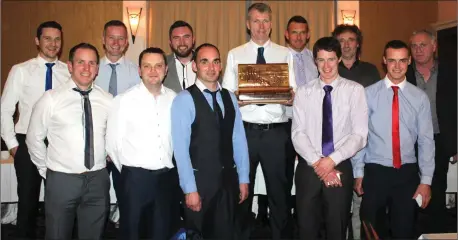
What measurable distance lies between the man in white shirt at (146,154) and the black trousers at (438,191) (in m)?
2.30

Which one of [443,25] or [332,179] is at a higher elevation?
[443,25]

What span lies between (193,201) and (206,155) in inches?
11.7

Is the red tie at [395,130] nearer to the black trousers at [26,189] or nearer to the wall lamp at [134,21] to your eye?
the black trousers at [26,189]

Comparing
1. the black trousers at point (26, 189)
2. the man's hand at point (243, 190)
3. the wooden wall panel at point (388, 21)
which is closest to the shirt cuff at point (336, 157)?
the man's hand at point (243, 190)

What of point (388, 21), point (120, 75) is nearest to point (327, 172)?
point (120, 75)

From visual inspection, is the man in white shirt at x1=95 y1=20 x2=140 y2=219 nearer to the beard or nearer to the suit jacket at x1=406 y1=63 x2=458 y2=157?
the beard

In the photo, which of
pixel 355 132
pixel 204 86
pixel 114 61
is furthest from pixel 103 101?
pixel 355 132

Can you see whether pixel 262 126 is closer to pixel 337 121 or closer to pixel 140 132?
pixel 337 121

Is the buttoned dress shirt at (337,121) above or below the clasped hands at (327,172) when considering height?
above

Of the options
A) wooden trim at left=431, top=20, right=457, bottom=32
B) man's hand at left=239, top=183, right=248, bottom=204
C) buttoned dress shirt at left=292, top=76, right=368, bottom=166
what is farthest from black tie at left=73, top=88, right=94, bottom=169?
wooden trim at left=431, top=20, right=457, bottom=32

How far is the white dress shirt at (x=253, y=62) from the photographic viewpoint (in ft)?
11.9

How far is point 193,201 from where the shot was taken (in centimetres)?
292

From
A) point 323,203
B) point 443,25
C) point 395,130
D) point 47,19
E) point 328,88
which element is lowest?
point 323,203

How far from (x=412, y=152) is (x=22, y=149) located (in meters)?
2.95
